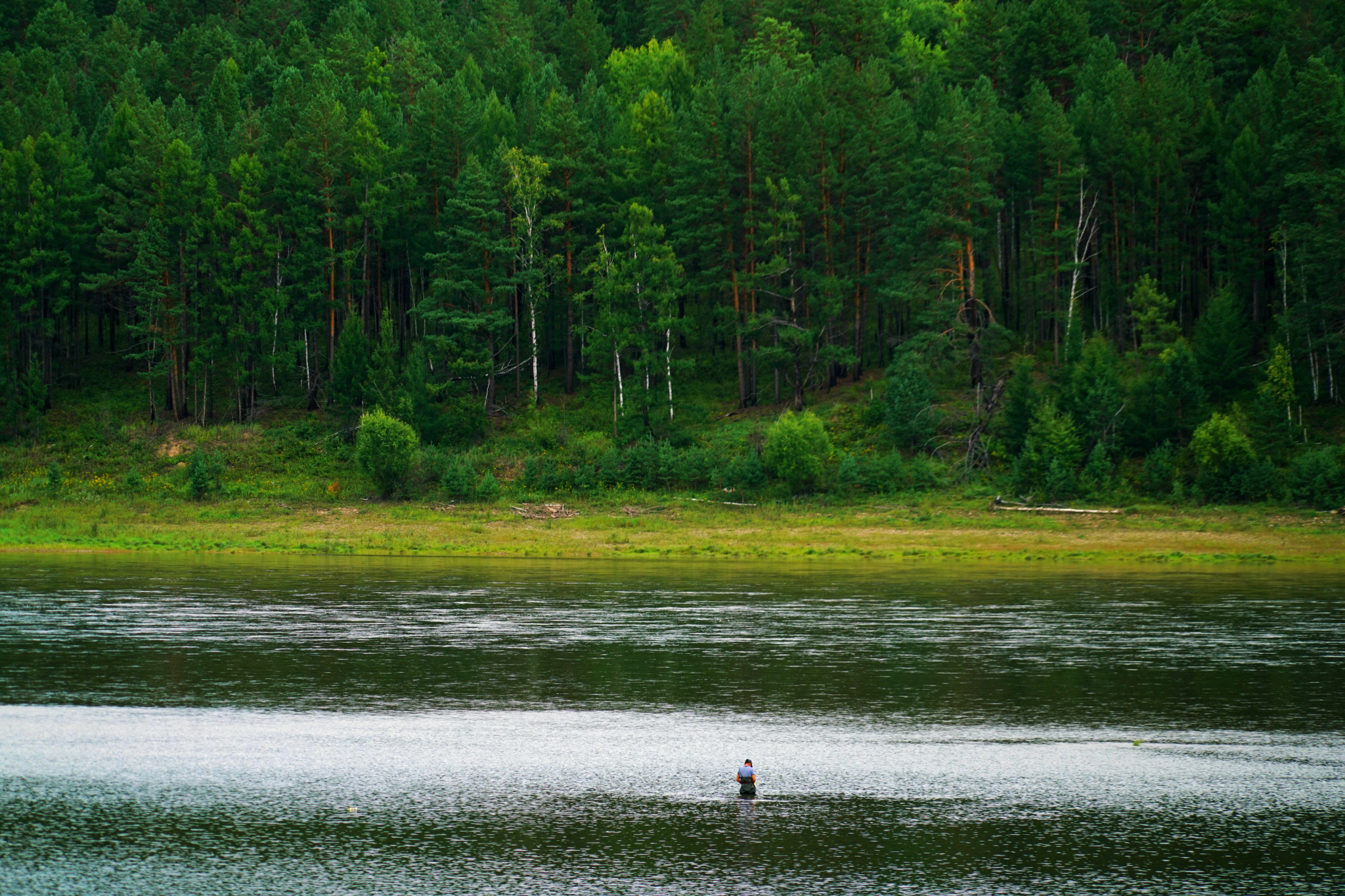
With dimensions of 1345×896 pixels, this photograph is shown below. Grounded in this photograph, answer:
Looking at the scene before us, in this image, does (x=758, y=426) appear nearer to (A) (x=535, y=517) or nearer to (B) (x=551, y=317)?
(A) (x=535, y=517)

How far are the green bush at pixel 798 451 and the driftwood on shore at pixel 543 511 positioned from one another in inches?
426

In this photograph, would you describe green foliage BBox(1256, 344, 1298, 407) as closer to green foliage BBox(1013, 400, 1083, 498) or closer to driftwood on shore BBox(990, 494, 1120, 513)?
green foliage BBox(1013, 400, 1083, 498)

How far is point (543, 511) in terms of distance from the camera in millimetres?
63031

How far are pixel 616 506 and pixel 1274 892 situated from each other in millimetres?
50798

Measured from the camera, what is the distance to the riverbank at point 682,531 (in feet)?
171

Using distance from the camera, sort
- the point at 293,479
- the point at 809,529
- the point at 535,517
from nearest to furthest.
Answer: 1. the point at 809,529
2. the point at 535,517
3. the point at 293,479

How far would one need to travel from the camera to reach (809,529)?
57375 mm

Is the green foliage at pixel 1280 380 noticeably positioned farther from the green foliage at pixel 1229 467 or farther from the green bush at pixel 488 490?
the green bush at pixel 488 490

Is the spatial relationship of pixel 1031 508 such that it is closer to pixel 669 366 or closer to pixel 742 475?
pixel 742 475

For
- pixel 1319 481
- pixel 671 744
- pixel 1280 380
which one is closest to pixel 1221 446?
pixel 1319 481

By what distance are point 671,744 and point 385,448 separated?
46.5 meters

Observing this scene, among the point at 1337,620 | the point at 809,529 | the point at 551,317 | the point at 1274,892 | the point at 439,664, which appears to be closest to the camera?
the point at 1274,892

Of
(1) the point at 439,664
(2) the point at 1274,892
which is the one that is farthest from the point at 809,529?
(2) the point at 1274,892

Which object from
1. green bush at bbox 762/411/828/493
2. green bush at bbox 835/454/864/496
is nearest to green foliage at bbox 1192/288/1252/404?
green bush at bbox 835/454/864/496
